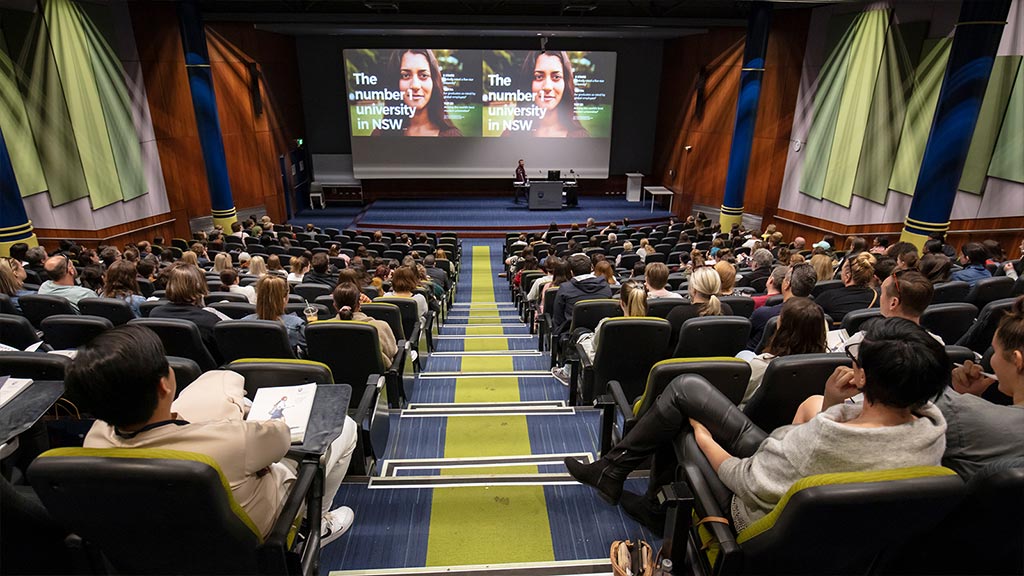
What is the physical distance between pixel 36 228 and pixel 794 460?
1224cm

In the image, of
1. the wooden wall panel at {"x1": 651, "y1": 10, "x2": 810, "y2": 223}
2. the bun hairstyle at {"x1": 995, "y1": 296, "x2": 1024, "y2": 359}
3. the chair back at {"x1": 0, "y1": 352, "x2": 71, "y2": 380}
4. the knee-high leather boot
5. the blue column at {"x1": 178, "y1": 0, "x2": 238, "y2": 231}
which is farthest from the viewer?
the wooden wall panel at {"x1": 651, "y1": 10, "x2": 810, "y2": 223}

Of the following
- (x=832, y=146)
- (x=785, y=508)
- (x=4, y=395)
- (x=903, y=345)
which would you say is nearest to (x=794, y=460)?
(x=785, y=508)

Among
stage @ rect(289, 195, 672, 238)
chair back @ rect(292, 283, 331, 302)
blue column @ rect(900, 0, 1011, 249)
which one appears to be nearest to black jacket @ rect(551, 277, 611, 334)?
chair back @ rect(292, 283, 331, 302)

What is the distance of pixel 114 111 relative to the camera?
400 inches

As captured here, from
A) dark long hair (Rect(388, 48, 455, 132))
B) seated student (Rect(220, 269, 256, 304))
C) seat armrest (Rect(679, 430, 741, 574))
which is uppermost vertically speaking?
dark long hair (Rect(388, 48, 455, 132))

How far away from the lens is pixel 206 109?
10.9m

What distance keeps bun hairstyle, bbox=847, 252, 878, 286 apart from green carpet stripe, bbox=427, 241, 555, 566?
9.04ft

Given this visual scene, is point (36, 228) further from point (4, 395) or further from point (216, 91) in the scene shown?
point (4, 395)

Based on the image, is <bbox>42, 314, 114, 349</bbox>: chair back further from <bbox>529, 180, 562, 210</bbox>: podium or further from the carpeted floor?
Answer: <bbox>529, 180, 562, 210</bbox>: podium

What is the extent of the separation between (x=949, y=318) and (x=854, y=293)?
596 mm

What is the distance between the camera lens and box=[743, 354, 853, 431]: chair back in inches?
84.9

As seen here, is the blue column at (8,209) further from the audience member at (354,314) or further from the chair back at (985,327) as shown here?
the chair back at (985,327)

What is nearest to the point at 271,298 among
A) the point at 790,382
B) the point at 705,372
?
the point at 705,372

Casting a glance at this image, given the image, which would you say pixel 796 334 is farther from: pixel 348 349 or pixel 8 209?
pixel 8 209
